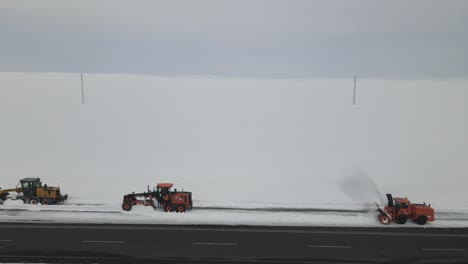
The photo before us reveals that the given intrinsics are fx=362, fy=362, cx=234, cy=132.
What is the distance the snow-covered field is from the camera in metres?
22.3

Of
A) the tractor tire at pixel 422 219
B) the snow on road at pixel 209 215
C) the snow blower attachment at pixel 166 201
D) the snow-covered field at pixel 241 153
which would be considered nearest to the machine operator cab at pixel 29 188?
the snow on road at pixel 209 215

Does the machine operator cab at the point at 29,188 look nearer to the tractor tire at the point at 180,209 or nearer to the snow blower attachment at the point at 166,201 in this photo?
the snow blower attachment at the point at 166,201

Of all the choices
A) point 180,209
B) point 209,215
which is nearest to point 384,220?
point 209,215

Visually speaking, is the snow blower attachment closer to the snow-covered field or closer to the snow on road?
the snow on road

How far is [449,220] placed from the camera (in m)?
20.5

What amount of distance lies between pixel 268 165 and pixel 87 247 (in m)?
16.9

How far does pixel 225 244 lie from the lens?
16938 mm

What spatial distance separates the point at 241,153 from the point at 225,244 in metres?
16.2

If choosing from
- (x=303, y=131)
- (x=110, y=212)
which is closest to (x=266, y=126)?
(x=303, y=131)

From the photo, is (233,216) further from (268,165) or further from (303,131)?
(303,131)

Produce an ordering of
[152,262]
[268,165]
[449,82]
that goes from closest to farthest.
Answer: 1. [152,262]
2. [268,165]
3. [449,82]

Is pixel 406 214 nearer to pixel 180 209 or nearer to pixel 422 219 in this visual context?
pixel 422 219

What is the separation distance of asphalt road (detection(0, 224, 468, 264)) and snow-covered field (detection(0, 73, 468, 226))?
1356mm

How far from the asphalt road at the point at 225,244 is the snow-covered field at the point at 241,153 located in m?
1.36
